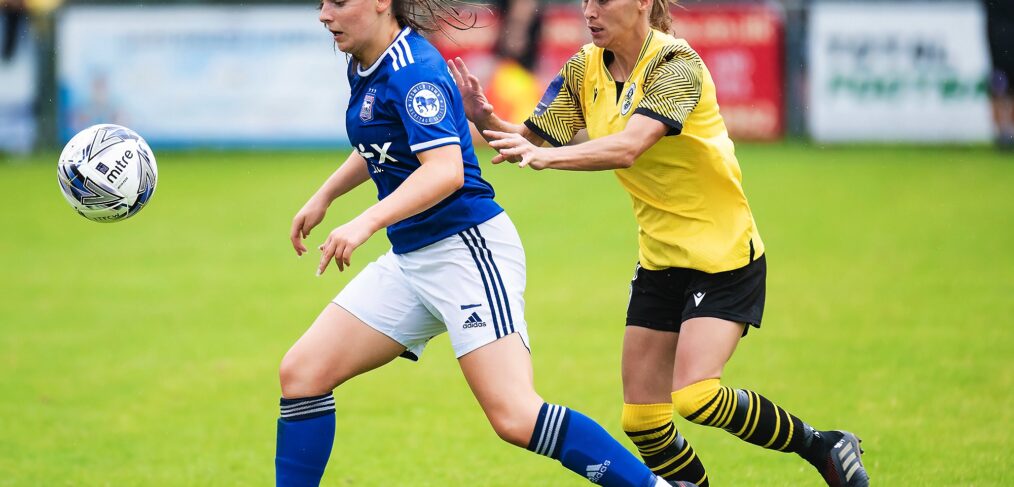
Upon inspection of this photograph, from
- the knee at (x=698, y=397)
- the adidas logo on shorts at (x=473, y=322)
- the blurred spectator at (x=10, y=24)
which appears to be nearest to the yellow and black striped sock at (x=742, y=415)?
the knee at (x=698, y=397)

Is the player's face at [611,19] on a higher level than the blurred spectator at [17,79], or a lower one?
higher

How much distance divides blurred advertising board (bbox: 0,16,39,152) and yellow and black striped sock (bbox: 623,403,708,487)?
15713 mm

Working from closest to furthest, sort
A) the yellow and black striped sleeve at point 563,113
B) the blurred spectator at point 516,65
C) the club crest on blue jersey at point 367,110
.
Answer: the club crest on blue jersey at point 367,110
the yellow and black striped sleeve at point 563,113
the blurred spectator at point 516,65

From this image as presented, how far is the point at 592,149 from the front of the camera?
4.50 metres

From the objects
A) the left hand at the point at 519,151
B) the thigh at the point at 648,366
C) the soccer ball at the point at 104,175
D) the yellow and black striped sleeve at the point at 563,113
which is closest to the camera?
the left hand at the point at 519,151

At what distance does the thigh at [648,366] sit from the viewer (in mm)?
5156

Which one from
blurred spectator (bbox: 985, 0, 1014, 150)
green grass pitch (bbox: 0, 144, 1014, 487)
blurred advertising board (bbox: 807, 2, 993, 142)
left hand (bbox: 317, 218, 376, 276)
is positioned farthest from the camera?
blurred advertising board (bbox: 807, 2, 993, 142)

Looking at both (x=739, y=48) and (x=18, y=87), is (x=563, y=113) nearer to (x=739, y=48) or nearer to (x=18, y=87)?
(x=739, y=48)

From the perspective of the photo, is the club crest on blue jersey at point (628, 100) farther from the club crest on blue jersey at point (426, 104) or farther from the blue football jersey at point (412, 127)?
the club crest on blue jersey at point (426, 104)

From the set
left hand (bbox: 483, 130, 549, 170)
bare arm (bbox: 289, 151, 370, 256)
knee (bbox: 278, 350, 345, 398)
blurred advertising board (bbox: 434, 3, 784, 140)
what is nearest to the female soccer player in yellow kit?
→ left hand (bbox: 483, 130, 549, 170)

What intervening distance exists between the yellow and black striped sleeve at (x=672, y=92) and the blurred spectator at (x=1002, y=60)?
14.8m

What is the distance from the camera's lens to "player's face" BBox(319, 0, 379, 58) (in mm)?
4570

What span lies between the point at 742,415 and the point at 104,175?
2.64 metres

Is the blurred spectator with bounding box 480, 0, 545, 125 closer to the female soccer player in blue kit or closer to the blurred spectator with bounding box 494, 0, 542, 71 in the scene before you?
the blurred spectator with bounding box 494, 0, 542, 71
